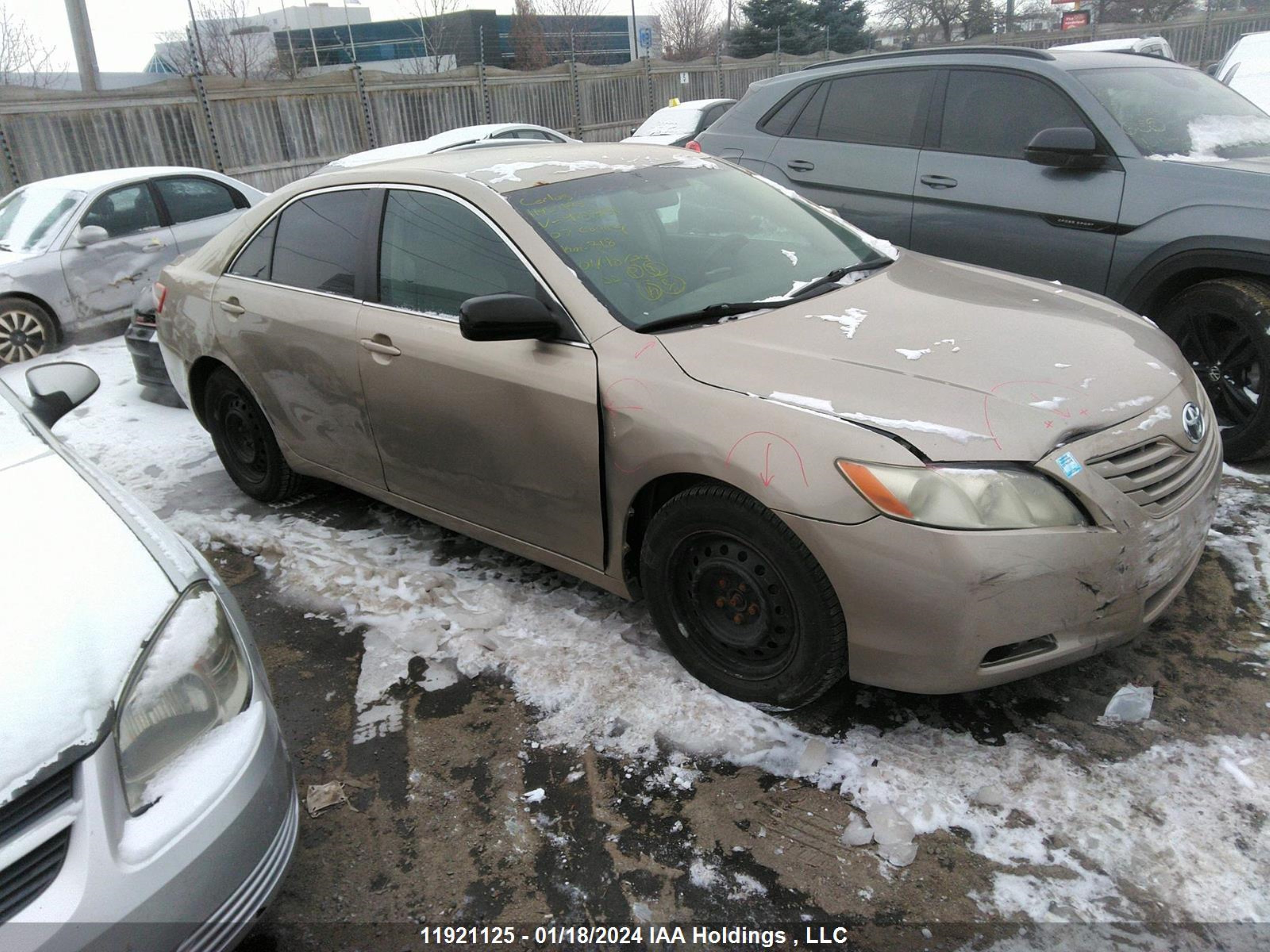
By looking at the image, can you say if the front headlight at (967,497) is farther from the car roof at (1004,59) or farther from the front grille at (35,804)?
the car roof at (1004,59)

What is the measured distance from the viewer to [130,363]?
310 inches

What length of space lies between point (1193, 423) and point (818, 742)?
150cm

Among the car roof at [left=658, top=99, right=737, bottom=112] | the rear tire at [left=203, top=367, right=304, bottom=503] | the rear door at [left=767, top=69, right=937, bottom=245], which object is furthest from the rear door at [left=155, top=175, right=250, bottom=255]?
the car roof at [left=658, top=99, right=737, bottom=112]

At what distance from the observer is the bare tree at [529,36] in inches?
1615

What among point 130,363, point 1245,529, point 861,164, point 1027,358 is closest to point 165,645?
point 1027,358

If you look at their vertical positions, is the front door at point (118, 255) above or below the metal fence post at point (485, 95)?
below

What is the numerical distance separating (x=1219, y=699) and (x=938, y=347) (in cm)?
138

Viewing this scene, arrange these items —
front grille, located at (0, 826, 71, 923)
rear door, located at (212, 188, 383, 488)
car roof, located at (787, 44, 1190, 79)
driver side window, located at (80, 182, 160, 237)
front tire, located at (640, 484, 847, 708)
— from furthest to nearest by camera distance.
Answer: driver side window, located at (80, 182, 160, 237)
car roof, located at (787, 44, 1190, 79)
rear door, located at (212, 188, 383, 488)
front tire, located at (640, 484, 847, 708)
front grille, located at (0, 826, 71, 923)

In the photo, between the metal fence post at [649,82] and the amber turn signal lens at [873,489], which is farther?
the metal fence post at [649,82]

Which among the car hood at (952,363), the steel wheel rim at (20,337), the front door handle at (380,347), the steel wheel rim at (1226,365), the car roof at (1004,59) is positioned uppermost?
the car roof at (1004,59)

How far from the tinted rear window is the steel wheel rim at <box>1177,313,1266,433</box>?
12.4 feet

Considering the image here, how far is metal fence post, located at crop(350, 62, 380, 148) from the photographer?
54.8 feet

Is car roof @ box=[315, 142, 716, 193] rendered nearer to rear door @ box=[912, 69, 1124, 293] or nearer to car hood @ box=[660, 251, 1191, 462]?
car hood @ box=[660, 251, 1191, 462]

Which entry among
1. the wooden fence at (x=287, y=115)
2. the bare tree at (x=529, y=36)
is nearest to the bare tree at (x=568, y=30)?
the bare tree at (x=529, y=36)
